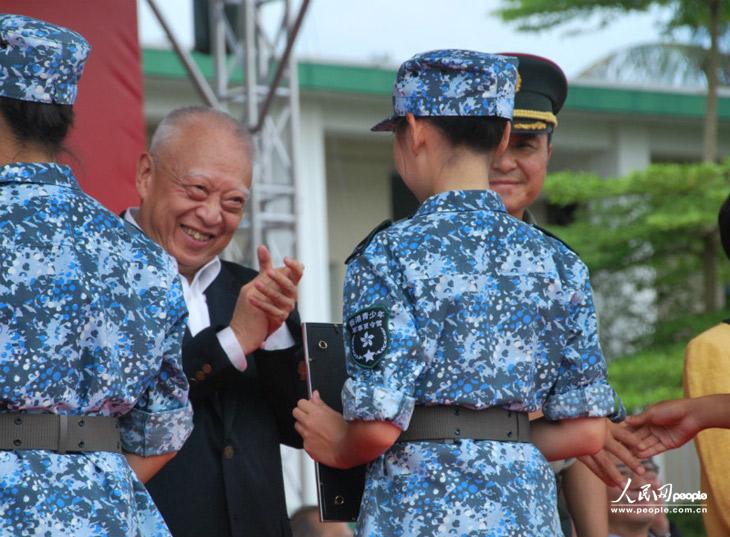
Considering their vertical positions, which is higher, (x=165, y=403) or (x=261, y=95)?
(x=261, y=95)

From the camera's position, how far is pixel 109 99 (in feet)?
17.0

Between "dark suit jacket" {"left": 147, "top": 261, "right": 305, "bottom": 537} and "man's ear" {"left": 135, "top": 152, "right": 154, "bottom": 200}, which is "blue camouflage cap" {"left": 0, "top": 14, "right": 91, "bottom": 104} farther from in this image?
"man's ear" {"left": 135, "top": 152, "right": 154, "bottom": 200}

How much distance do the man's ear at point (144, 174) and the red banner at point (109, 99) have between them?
136 cm

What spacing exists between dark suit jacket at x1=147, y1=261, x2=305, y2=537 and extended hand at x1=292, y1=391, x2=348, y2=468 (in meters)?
0.56

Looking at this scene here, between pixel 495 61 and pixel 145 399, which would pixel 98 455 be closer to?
pixel 145 399

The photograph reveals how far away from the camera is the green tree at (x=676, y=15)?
41.1 feet

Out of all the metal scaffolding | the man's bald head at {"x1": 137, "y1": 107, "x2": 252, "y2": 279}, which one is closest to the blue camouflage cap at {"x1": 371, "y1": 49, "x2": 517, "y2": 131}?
the man's bald head at {"x1": 137, "y1": 107, "x2": 252, "y2": 279}

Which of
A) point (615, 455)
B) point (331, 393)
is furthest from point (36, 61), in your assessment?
point (615, 455)

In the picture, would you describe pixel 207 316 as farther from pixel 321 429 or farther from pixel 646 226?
pixel 646 226

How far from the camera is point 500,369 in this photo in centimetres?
248

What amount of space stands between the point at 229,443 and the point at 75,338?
1092mm

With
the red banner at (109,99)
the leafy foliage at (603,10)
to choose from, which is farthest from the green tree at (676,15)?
the red banner at (109,99)

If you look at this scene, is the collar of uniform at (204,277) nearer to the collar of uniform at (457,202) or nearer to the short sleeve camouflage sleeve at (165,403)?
the short sleeve camouflage sleeve at (165,403)

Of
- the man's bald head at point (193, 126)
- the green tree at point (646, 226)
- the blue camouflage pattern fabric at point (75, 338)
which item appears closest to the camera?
the blue camouflage pattern fabric at point (75, 338)
